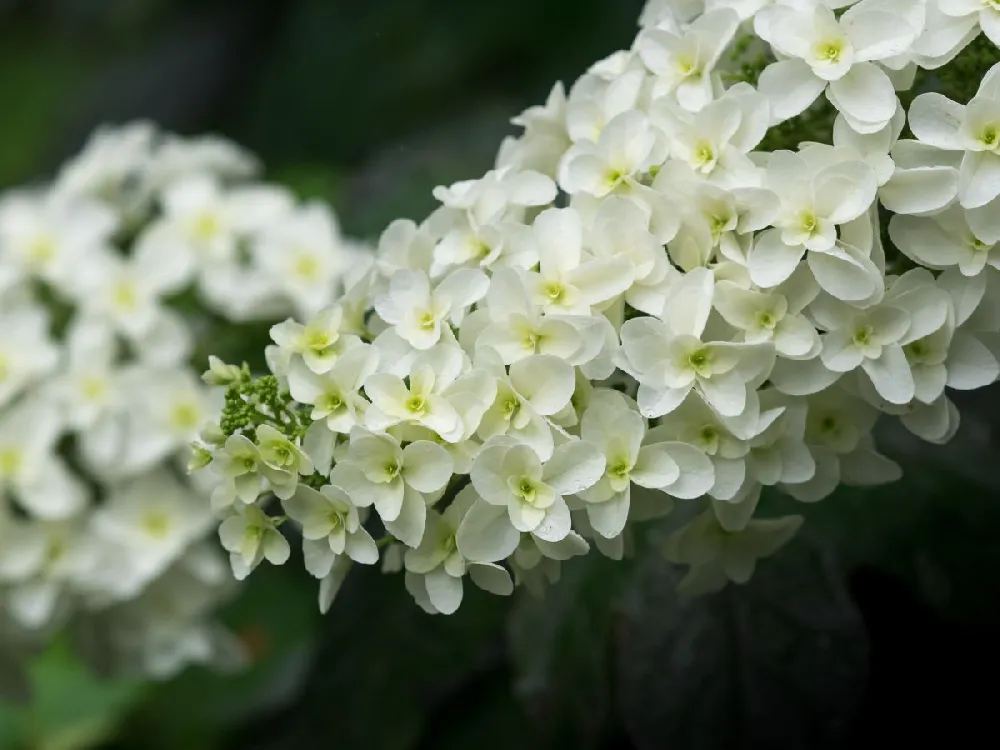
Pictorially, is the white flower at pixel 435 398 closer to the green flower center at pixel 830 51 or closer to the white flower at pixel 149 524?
the green flower center at pixel 830 51

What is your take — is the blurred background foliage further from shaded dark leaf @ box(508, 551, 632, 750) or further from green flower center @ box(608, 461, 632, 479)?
green flower center @ box(608, 461, 632, 479)

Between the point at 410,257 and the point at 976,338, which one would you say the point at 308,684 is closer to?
the point at 410,257

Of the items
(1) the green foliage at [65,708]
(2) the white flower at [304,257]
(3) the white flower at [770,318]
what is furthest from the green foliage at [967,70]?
(1) the green foliage at [65,708]

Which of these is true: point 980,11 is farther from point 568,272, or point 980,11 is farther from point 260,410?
point 260,410

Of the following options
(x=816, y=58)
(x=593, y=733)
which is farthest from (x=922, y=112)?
(x=593, y=733)

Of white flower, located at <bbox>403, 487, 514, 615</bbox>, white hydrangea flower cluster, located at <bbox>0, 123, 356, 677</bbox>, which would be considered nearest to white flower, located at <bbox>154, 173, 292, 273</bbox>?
white hydrangea flower cluster, located at <bbox>0, 123, 356, 677</bbox>
